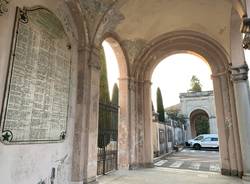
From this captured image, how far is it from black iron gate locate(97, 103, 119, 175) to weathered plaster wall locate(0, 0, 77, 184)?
2123 millimetres

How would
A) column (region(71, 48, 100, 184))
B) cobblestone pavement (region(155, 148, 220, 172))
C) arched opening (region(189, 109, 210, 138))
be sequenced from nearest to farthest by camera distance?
column (region(71, 48, 100, 184)) < cobblestone pavement (region(155, 148, 220, 172)) < arched opening (region(189, 109, 210, 138))

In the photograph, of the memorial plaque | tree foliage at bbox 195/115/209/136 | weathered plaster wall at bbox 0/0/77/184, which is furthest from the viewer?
tree foliage at bbox 195/115/209/136

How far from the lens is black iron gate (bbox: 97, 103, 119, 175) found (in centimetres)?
Result: 654

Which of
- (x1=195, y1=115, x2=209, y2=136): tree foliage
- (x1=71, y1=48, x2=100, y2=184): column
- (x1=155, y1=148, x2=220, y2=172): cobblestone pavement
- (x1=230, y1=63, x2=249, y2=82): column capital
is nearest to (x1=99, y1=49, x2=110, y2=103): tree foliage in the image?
(x1=71, y1=48, x2=100, y2=184): column

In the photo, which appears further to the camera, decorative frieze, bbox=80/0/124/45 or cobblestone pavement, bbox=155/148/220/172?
cobblestone pavement, bbox=155/148/220/172

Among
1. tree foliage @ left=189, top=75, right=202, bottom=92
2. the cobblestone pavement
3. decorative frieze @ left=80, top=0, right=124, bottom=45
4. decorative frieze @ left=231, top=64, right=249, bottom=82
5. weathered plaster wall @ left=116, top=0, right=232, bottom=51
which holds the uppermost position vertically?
tree foliage @ left=189, top=75, right=202, bottom=92

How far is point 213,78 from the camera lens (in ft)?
25.4

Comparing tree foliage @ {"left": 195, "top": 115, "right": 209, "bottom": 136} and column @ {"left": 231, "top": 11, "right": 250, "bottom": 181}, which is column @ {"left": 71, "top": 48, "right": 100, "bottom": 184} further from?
tree foliage @ {"left": 195, "top": 115, "right": 209, "bottom": 136}

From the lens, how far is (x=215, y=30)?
725 cm

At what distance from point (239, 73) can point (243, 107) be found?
116 centimetres

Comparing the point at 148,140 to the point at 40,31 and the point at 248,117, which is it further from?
the point at 40,31

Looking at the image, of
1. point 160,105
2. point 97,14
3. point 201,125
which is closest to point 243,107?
point 97,14

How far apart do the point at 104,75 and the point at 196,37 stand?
14.0ft

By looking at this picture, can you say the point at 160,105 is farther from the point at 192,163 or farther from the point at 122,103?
the point at 122,103
